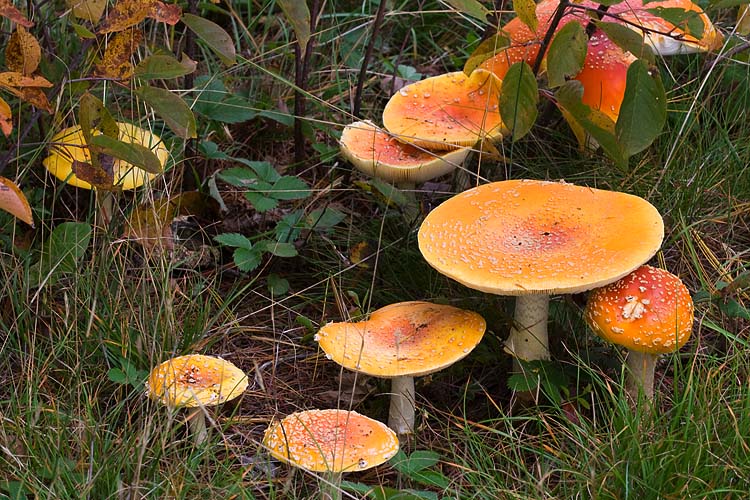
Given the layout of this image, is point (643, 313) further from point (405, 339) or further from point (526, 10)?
point (526, 10)

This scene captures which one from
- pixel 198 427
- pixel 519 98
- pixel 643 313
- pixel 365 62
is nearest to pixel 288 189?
pixel 365 62

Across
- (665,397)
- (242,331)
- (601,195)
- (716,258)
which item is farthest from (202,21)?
(716,258)

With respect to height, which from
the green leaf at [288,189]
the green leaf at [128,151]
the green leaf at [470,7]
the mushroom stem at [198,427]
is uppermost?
the green leaf at [470,7]

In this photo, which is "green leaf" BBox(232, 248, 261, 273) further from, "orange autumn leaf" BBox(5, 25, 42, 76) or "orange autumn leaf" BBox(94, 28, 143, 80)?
"orange autumn leaf" BBox(5, 25, 42, 76)

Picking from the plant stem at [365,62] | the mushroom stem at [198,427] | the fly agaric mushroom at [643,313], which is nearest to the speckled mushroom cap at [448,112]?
the plant stem at [365,62]

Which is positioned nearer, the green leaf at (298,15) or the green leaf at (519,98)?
the green leaf at (298,15)

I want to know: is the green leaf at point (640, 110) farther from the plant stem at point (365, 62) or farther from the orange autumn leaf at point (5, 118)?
the orange autumn leaf at point (5, 118)

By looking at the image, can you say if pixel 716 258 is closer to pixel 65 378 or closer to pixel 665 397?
pixel 665 397
